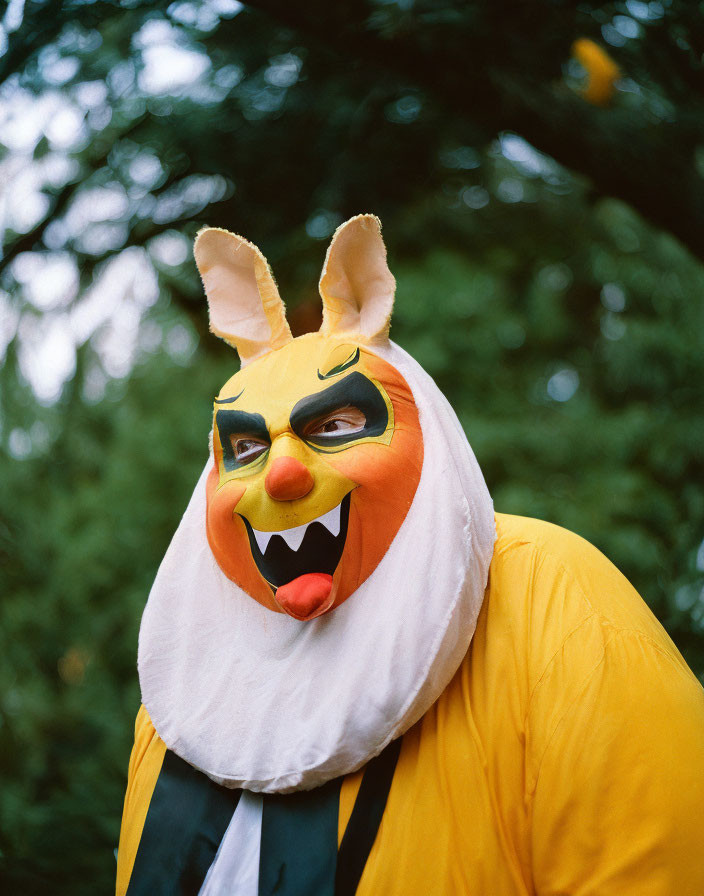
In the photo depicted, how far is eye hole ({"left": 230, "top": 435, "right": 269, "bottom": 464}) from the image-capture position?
179 cm

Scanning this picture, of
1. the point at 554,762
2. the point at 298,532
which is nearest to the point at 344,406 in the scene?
the point at 298,532

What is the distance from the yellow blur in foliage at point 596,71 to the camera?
2.29 metres

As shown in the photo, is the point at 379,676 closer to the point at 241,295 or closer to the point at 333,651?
the point at 333,651

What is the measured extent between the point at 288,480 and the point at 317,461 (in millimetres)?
93

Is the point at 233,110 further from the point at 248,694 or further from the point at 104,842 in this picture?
the point at 104,842

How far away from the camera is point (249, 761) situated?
5.39ft

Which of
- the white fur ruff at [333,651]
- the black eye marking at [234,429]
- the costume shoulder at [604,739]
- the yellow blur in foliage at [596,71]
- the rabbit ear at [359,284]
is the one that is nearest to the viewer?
the costume shoulder at [604,739]

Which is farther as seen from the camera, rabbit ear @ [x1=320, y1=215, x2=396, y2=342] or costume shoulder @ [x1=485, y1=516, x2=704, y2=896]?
rabbit ear @ [x1=320, y1=215, x2=396, y2=342]

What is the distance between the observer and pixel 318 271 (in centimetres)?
419

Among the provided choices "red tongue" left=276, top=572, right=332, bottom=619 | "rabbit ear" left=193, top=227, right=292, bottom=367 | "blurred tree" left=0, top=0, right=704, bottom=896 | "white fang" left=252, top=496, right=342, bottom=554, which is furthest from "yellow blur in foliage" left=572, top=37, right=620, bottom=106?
"red tongue" left=276, top=572, right=332, bottom=619

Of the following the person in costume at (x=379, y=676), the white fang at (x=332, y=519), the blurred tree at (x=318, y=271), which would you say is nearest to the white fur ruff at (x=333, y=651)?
the person in costume at (x=379, y=676)

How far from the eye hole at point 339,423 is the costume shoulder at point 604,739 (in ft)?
1.44

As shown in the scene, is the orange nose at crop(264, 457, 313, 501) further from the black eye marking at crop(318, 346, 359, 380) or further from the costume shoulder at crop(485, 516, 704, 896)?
the costume shoulder at crop(485, 516, 704, 896)

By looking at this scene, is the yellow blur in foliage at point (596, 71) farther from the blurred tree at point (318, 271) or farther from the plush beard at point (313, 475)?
the plush beard at point (313, 475)
